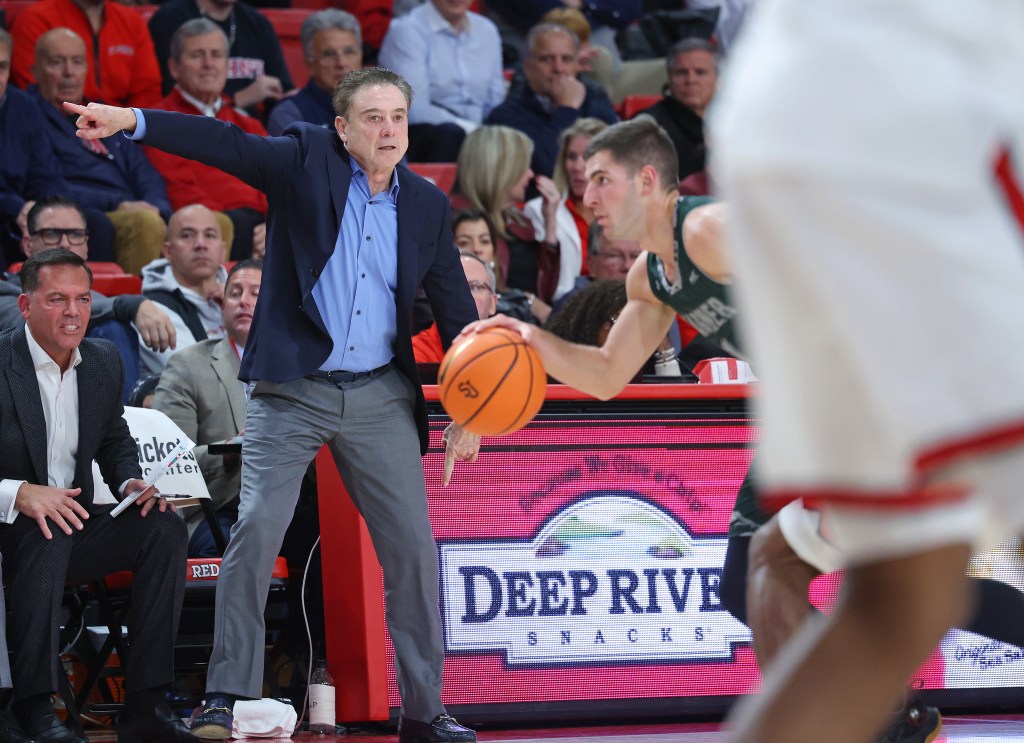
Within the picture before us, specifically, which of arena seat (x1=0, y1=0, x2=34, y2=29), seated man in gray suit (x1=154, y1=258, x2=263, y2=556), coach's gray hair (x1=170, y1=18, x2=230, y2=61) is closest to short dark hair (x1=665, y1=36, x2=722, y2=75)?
coach's gray hair (x1=170, y1=18, x2=230, y2=61)

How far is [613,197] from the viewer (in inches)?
160

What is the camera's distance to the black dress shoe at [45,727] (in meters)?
5.04

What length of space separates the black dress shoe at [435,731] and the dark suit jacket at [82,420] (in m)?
1.55

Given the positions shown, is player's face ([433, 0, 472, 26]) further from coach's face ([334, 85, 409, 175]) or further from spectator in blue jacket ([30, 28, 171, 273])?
coach's face ([334, 85, 409, 175])

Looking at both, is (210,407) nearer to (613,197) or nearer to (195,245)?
(195,245)

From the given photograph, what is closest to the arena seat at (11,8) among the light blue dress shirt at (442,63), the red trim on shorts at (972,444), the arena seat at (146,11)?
the arena seat at (146,11)

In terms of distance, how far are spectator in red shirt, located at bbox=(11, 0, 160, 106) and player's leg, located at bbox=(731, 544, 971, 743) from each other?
7862 millimetres

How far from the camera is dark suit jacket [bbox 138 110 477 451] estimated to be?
5156 mm

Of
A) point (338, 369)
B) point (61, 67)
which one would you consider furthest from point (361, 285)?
point (61, 67)

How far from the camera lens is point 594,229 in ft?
28.8

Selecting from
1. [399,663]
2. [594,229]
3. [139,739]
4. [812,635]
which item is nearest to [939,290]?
Answer: [812,635]

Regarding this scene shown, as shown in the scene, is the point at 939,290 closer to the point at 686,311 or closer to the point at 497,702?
the point at 686,311

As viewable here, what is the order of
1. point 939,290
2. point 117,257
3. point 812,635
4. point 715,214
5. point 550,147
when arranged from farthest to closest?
point 550,147 < point 117,257 < point 715,214 < point 812,635 < point 939,290

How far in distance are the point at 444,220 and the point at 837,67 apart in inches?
156
